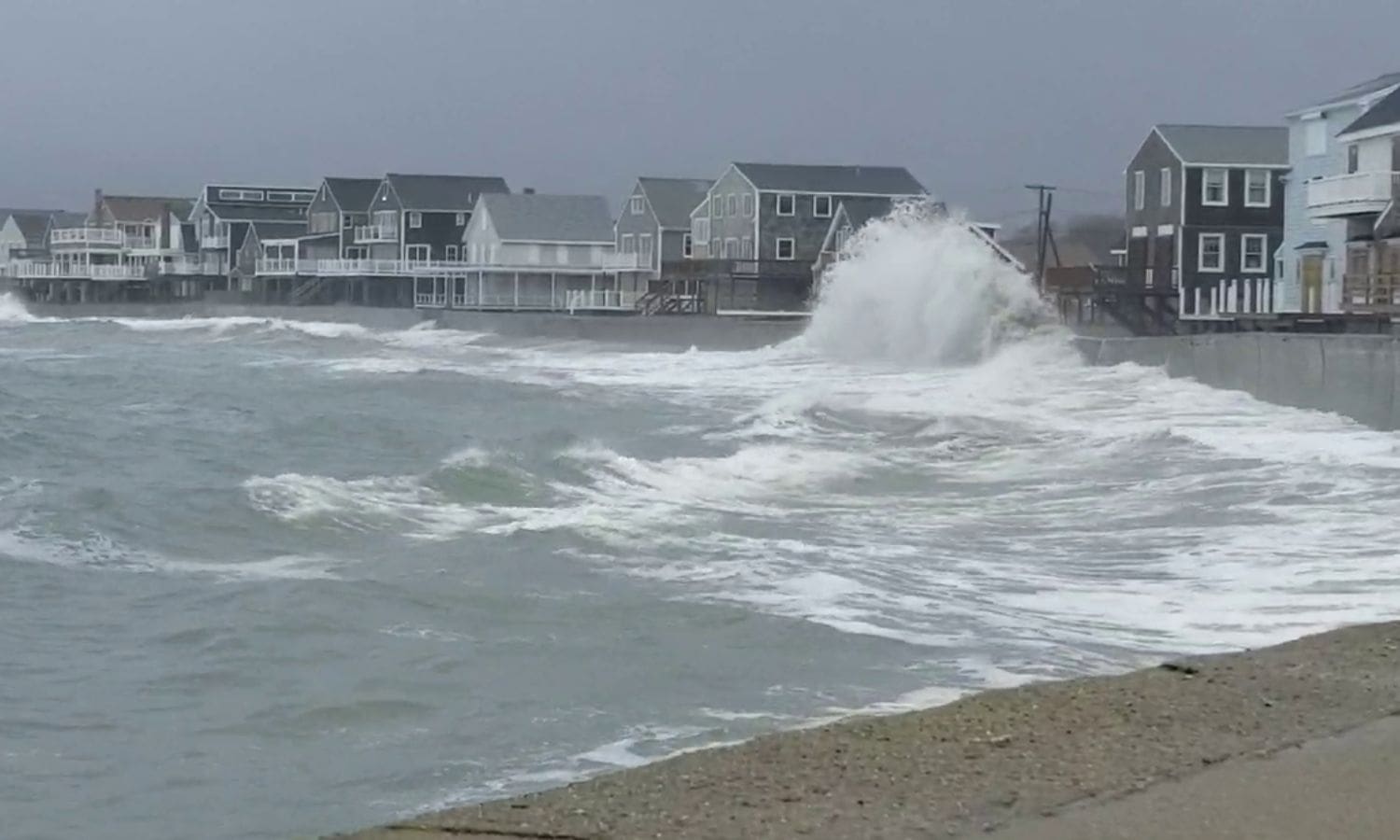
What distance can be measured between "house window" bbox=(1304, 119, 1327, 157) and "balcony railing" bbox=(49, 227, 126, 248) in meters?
100

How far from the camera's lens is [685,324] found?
67.7 metres

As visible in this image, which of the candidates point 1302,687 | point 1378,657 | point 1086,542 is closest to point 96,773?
point 1302,687

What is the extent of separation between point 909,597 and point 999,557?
8.06 ft

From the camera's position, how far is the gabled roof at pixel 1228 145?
59.3 m

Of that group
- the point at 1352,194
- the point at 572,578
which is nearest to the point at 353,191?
the point at 1352,194

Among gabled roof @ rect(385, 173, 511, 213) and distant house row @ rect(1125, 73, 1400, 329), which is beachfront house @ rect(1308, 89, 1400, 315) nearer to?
distant house row @ rect(1125, 73, 1400, 329)

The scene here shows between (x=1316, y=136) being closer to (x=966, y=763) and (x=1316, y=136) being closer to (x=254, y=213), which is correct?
(x=966, y=763)

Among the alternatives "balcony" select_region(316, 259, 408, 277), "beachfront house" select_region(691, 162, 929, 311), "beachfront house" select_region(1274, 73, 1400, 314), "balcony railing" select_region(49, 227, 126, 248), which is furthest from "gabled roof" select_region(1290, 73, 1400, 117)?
"balcony railing" select_region(49, 227, 126, 248)

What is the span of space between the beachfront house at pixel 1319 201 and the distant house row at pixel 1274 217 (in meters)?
0.05

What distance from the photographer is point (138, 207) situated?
139 metres

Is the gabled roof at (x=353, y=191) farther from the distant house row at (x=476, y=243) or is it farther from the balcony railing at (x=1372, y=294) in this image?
the balcony railing at (x=1372, y=294)

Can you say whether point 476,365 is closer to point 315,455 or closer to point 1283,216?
point 1283,216

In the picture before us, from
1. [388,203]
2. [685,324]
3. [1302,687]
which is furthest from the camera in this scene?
[388,203]

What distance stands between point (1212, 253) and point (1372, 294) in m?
19.4
